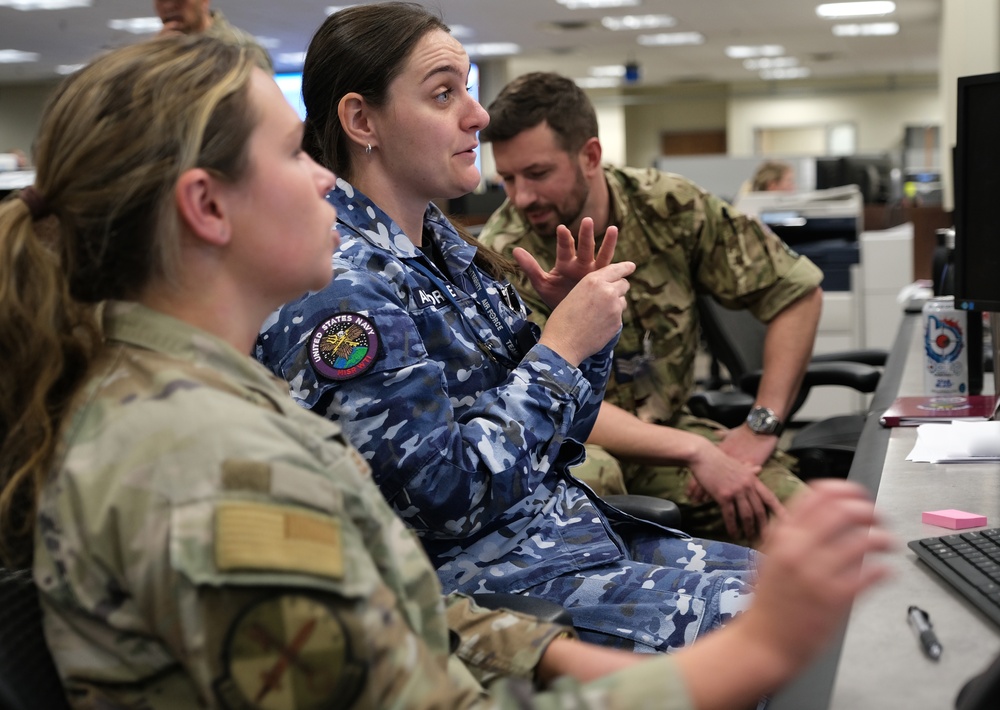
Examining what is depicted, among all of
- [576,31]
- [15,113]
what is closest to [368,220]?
[576,31]

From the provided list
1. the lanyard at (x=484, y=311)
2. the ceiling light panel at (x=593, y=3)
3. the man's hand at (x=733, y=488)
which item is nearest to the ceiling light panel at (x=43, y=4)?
the ceiling light panel at (x=593, y=3)

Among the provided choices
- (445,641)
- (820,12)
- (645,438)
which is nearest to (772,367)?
(645,438)

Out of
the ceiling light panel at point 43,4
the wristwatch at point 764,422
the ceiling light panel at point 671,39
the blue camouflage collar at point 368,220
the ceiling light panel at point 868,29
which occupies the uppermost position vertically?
the ceiling light panel at point 671,39

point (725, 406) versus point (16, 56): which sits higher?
point (16, 56)

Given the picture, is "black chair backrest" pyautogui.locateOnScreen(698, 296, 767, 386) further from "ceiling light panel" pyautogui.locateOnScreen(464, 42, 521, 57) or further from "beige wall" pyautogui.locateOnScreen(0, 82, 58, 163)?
"beige wall" pyautogui.locateOnScreen(0, 82, 58, 163)

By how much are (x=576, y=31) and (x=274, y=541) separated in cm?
1186

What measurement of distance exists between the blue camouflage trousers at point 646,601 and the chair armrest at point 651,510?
6.9 inches

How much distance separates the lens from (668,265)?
231 cm

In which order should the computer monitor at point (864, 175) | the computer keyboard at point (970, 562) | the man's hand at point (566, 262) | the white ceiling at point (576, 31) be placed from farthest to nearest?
the white ceiling at point (576, 31) < the computer monitor at point (864, 175) < the man's hand at point (566, 262) < the computer keyboard at point (970, 562)

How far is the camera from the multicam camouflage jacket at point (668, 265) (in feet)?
7.46

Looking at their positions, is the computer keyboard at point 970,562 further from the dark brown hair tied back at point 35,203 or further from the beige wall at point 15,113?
the beige wall at point 15,113

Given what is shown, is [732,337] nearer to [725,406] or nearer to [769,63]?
[725,406]

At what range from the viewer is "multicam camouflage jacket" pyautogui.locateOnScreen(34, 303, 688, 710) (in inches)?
25.7

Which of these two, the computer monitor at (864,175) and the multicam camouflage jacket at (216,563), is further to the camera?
the computer monitor at (864,175)
